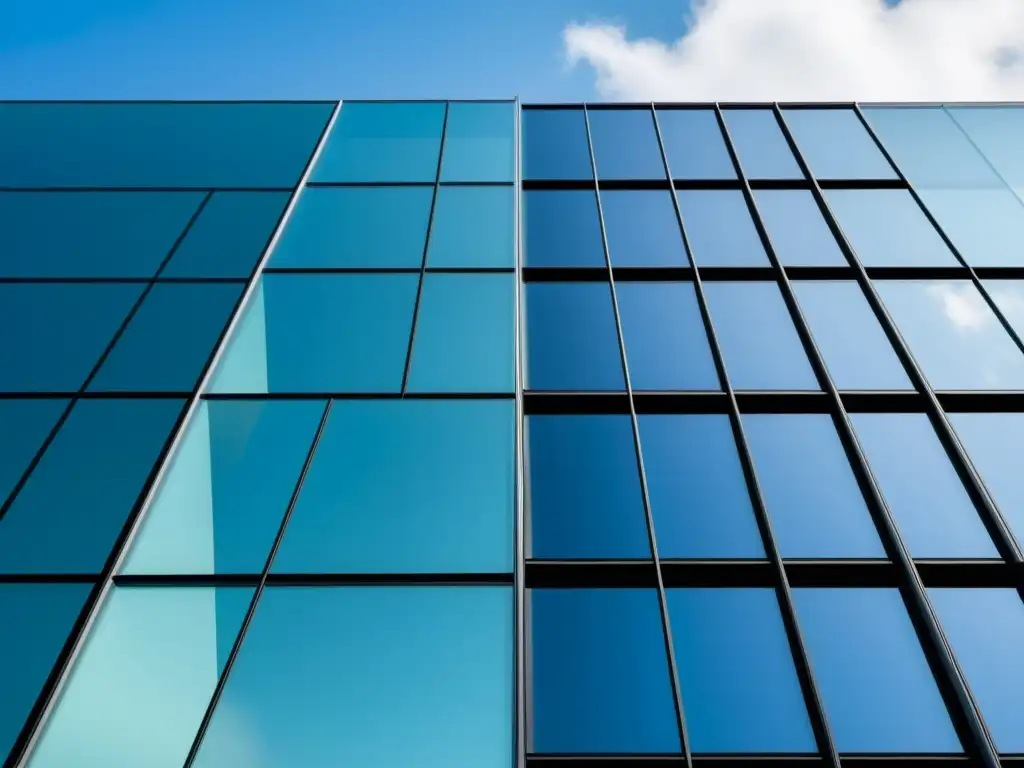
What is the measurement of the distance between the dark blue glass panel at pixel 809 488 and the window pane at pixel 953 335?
2116 mm

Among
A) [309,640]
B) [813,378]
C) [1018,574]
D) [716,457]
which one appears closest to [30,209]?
[309,640]

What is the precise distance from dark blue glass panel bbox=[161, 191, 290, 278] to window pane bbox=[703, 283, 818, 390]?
7372 millimetres

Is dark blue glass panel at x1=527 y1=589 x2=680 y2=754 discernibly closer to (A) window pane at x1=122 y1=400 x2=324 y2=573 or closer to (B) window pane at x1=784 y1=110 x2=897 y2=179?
(A) window pane at x1=122 y1=400 x2=324 y2=573

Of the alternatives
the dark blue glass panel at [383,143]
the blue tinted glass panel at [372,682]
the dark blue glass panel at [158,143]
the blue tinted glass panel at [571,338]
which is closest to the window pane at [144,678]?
the blue tinted glass panel at [372,682]

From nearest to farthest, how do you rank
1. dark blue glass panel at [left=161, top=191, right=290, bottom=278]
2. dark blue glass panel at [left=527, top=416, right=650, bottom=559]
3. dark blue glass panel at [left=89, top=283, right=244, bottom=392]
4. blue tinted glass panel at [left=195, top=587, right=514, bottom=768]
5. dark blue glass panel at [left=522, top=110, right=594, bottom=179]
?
blue tinted glass panel at [left=195, top=587, right=514, bottom=768] < dark blue glass panel at [left=527, top=416, right=650, bottom=559] < dark blue glass panel at [left=89, top=283, right=244, bottom=392] < dark blue glass panel at [left=161, top=191, right=290, bottom=278] < dark blue glass panel at [left=522, top=110, right=594, bottom=179]

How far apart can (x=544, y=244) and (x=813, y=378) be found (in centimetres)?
476

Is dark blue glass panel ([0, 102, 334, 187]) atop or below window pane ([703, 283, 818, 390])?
atop

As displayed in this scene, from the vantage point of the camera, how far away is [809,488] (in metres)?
7.81

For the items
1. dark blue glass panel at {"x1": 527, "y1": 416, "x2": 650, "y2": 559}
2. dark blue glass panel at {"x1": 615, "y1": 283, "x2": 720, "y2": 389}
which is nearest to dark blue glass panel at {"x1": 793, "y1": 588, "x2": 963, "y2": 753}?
dark blue glass panel at {"x1": 527, "y1": 416, "x2": 650, "y2": 559}

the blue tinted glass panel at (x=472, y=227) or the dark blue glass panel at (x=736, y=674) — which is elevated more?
the blue tinted glass panel at (x=472, y=227)

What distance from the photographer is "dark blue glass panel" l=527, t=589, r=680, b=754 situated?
19.5ft

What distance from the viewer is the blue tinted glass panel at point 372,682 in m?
5.63

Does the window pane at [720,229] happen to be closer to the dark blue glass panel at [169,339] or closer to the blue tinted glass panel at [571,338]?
the blue tinted glass panel at [571,338]

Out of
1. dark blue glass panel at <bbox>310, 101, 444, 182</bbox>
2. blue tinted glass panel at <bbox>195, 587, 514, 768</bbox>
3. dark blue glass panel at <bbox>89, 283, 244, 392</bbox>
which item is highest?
dark blue glass panel at <bbox>310, 101, 444, 182</bbox>
